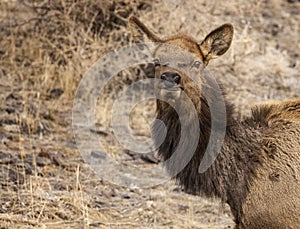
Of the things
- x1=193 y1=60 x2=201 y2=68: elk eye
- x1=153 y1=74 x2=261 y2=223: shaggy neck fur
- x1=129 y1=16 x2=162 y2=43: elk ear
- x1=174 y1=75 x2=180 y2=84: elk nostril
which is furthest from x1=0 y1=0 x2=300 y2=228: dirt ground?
x1=129 y1=16 x2=162 y2=43: elk ear

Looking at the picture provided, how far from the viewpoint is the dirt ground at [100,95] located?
807cm

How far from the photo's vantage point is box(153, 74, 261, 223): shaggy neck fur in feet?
21.0

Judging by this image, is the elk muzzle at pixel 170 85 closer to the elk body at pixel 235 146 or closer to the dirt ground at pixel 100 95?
the elk body at pixel 235 146

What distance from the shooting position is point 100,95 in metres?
11.9

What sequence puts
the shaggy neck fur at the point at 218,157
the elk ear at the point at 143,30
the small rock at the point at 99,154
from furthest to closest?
the small rock at the point at 99,154, the elk ear at the point at 143,30, the shaggy neck fur at the point at 218,157

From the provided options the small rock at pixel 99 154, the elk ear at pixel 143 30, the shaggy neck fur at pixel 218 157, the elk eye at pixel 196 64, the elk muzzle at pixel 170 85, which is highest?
the elk ear at pixel 143 30

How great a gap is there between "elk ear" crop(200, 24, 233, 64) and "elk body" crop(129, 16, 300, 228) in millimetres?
11

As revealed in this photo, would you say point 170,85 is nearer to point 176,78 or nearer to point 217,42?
point 176,78

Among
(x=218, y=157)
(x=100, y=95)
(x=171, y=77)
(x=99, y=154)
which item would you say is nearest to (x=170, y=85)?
(x=171, y=77)

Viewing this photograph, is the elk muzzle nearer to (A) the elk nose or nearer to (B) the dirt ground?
(A) the elk nose

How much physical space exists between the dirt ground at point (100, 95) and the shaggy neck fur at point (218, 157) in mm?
357

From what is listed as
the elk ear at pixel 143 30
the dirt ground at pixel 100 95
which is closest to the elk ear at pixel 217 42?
the elk ear at pixel 143 30

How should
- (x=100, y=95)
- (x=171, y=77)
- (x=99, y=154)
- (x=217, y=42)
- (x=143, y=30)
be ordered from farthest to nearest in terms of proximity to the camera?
1. (x=100, y=95)
2. (x=99, y=154)
3. (x=143, y=30)
4. (x=217, y=42)
5. (x=171, y=77)

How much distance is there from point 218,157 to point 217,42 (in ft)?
4.28
